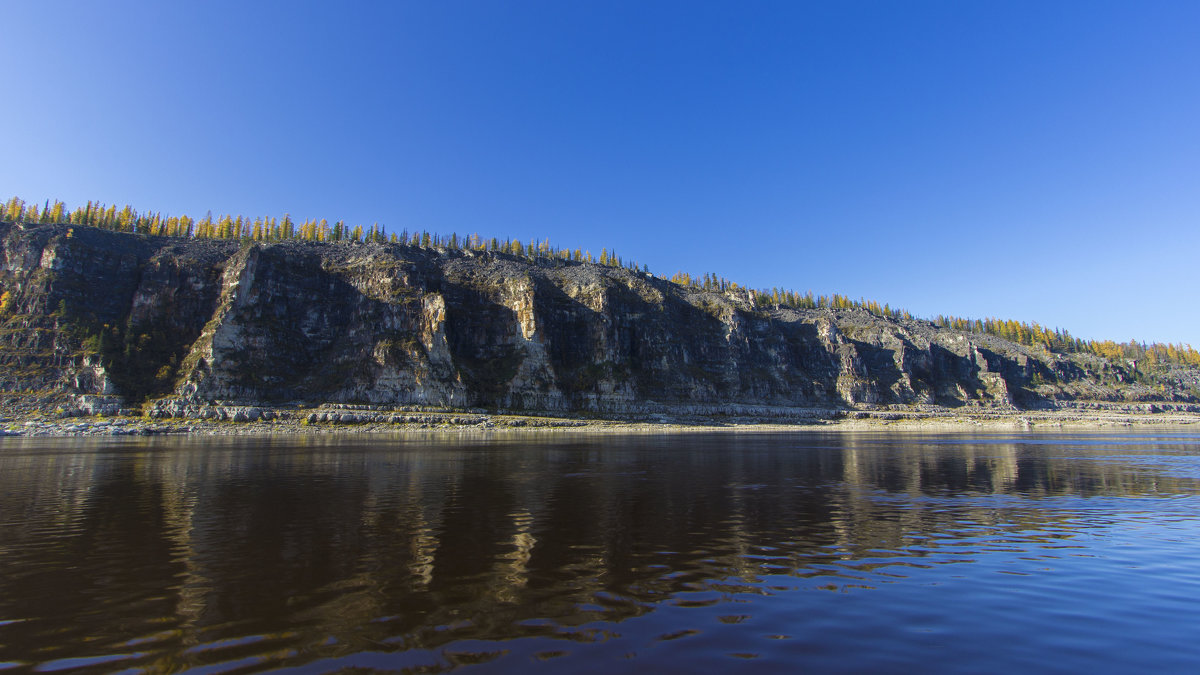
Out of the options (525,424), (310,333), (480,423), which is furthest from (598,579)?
(310,333)

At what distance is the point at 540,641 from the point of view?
10.2 metres

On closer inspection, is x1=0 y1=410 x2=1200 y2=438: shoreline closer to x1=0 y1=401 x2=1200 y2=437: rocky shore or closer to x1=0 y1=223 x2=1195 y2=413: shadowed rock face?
x1=0 y1=401 x2=1200 y2=437: rocky shore

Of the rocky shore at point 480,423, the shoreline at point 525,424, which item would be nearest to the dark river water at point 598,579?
the shoreline at point 525,424

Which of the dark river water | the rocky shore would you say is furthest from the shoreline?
the dark river water

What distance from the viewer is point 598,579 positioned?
1452 centimetres

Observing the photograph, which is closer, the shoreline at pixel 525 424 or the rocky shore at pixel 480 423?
the shoreline at pixel 525 424

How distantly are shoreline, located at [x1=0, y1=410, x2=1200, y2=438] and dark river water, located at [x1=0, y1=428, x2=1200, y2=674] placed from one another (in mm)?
91517

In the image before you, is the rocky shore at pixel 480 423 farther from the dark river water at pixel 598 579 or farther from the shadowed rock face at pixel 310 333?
the dark river water at pixel 598 579

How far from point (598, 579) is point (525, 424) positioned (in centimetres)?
12579

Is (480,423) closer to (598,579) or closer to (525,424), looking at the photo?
(525,424)

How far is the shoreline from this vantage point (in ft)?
345

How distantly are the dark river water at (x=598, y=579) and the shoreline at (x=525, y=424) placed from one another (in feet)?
300

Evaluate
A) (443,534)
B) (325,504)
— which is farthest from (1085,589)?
(325,504)

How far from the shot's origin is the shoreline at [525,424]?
105062mm
